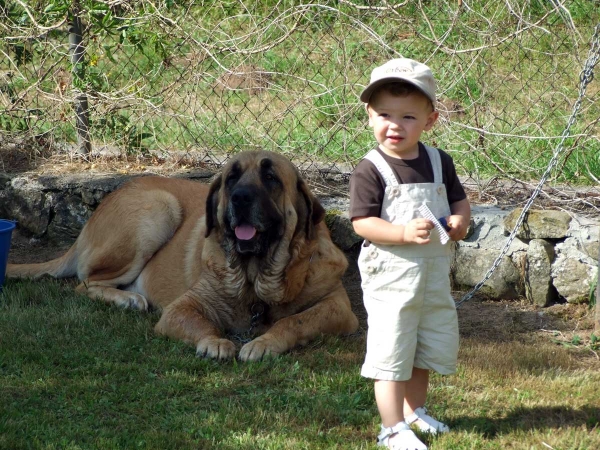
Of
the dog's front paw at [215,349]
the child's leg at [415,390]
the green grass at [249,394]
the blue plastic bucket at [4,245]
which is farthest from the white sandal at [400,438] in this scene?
the blue plastic bucket at [4,245]

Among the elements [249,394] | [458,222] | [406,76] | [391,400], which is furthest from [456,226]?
[249,394]

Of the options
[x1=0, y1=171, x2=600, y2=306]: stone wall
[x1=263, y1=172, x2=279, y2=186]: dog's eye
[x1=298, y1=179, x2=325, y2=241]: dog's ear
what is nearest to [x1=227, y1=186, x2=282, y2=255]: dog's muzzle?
[x1=263, y1=172, x2=279, y2=186]: dog's eye

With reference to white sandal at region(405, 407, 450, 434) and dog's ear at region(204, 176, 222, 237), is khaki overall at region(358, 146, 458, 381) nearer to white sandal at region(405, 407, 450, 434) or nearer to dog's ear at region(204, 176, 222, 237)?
white sandal at region(405, 407, 450, 434)

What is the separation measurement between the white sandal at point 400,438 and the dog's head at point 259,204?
172cm

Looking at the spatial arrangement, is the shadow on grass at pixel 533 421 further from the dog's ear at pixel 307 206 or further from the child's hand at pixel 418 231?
the dog's ear at pixel 307 206

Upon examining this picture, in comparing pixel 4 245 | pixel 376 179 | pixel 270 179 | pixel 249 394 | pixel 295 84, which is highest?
pixel 295 84

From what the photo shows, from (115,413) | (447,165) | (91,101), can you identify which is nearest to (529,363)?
(447,165)

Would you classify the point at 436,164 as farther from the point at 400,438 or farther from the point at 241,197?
the point at 241,197

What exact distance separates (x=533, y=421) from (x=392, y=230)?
110 cm

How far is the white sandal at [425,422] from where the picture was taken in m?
3.22

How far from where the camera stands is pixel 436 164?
3143mm

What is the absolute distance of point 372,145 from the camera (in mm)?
6375

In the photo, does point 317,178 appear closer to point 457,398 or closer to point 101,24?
point 101,24

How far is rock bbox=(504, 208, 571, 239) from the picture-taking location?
4.97 m
